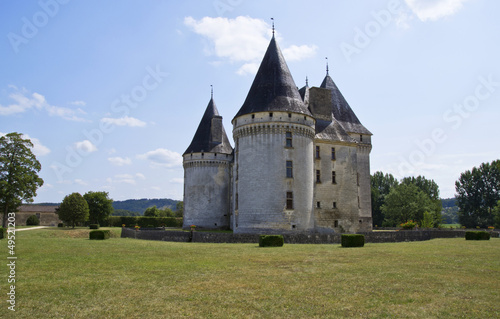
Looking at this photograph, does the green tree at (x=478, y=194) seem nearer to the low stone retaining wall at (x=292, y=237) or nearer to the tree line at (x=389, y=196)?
the tree line at (x=389, y=196)

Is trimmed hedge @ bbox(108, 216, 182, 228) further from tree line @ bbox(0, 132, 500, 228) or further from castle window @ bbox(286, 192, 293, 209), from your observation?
castle window @ bbox(286, 192, 293, 209)

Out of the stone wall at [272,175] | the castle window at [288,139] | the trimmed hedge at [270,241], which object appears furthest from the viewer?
the castle window at [288,139]

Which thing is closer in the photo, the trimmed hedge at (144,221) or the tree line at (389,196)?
the tree line at (389,196)

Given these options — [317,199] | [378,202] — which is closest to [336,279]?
[317,199]

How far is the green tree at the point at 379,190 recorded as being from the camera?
240ft

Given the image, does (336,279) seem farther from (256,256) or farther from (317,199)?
(317,199)

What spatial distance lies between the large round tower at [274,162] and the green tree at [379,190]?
44384 millimetres

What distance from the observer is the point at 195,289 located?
9805mm

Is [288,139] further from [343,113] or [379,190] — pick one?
[379,190]

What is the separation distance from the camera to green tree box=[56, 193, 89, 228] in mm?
46844

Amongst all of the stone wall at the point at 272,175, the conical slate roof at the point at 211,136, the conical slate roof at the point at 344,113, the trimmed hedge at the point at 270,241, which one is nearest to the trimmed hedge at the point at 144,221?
the conical slate roof at the point at 211,136

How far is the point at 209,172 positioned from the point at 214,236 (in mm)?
19338

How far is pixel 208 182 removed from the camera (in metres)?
44.9

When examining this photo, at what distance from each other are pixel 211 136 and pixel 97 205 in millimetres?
22041
